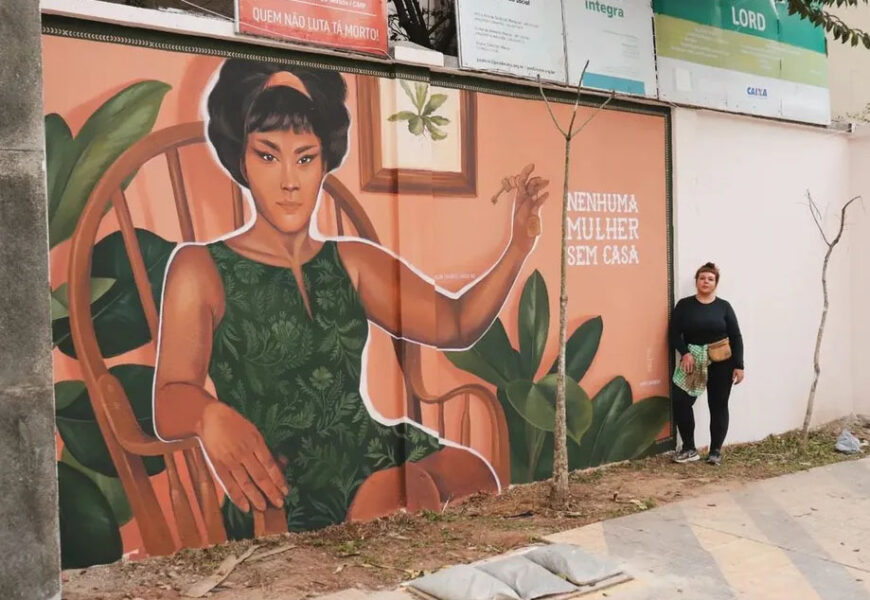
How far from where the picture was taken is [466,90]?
21.1 feet

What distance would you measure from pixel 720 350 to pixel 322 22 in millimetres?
4239

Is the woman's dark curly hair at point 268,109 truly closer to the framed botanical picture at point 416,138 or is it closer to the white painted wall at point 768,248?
the framed botanical picture at point 416,138

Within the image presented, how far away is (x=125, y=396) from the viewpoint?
4926mm

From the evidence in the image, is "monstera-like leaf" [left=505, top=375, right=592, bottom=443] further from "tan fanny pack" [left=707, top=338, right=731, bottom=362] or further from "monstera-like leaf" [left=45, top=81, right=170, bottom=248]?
"monstera-like leaf" [left=45, top=81, right=170, bottom=248]

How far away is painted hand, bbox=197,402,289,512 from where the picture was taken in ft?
17.2

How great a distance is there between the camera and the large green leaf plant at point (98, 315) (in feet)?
15.5

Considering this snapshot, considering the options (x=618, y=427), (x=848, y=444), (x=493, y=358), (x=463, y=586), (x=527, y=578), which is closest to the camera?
(x=463, y=586)

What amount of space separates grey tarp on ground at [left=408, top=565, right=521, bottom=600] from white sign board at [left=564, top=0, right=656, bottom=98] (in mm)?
A: 3871

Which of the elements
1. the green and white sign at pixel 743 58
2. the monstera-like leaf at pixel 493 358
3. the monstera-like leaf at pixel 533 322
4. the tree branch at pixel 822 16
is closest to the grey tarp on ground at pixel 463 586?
the monstera-like leaf at pixel 493 358

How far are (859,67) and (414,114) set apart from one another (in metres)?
7.26

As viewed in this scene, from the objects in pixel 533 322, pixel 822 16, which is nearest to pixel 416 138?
pixel 533 322

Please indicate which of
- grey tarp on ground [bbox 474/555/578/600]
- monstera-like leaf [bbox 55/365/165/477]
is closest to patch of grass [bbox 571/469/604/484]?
grey tarp on ground [bbox 474/555/578/600]

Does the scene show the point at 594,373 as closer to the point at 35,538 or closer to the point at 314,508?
the point at 314,508

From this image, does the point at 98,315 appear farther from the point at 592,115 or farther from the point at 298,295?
the point at 592,115
